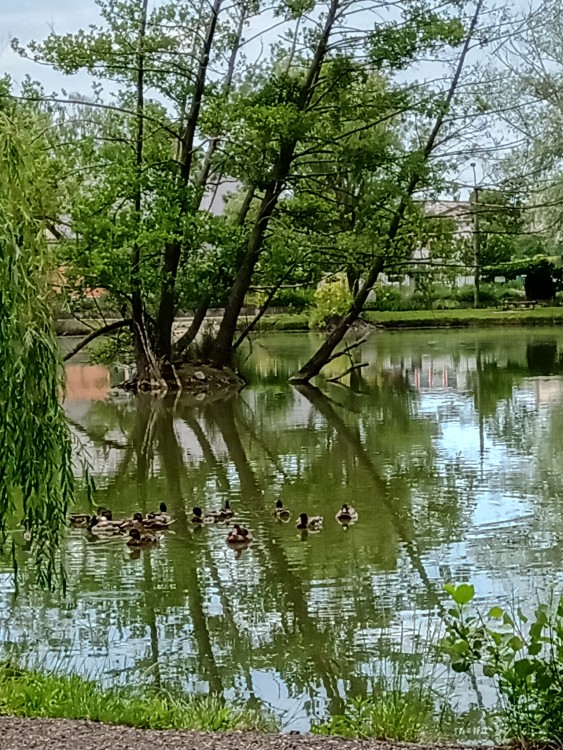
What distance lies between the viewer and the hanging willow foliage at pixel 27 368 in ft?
17.5

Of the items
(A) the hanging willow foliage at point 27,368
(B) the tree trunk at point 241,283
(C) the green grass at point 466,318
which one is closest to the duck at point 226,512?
(A) the hanging willow foliage at point 27,368

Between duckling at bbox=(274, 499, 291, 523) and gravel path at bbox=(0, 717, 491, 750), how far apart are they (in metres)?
5.61

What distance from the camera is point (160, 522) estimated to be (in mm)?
9742

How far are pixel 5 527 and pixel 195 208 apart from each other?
53.4 ft

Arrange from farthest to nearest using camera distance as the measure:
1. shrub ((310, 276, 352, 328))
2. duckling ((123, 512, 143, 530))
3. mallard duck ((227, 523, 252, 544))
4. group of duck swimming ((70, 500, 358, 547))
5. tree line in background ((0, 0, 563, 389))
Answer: shrub ((310, 276, 352, 328)), tree line in background ((0, 0, 563, 389)), duckling ((123, 512, 143, 530)), group of duck swimming ((70, 500, 358, 547)), mallard duck ((227, 523, 252, 544))

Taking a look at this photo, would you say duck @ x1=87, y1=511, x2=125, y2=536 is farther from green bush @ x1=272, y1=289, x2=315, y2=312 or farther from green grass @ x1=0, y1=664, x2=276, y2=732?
green bush @ x1=272, y1=289, x2=315, y2=312

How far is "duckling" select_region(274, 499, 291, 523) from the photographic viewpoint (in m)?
10.0

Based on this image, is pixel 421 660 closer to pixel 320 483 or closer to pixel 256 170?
pixel 320 483

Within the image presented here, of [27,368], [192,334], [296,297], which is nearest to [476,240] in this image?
[296,297]

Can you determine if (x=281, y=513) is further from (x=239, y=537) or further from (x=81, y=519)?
(x=81, y=519)

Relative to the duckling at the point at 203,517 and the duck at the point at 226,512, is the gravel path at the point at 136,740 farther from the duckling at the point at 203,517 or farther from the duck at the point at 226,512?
the duck at the point at 226,512

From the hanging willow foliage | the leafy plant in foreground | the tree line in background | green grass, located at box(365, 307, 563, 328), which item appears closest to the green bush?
the tree line in background

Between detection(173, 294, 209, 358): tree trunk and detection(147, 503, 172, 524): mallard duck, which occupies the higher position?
detection(173, 294, 209, 358): tree trunk

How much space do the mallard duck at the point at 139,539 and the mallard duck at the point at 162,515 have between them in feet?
1.54
